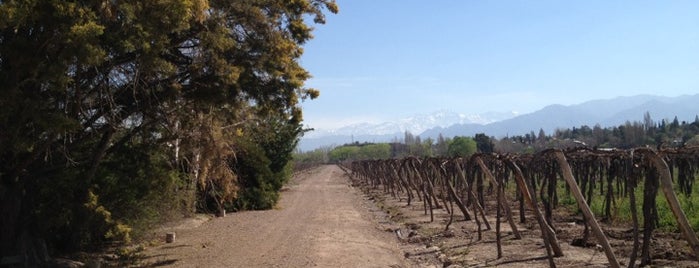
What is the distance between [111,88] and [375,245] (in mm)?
6252

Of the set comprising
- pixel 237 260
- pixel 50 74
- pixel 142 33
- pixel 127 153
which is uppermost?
pixel 142 33

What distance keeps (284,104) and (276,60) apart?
109 centimetres

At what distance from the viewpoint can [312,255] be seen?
1153 cm

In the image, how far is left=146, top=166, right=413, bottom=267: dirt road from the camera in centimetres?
1117

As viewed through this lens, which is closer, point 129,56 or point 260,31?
point 129,56

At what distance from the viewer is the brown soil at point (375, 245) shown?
32.9 feet

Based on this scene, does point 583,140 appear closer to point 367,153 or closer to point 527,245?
point 527,245

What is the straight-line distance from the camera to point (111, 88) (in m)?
10.1

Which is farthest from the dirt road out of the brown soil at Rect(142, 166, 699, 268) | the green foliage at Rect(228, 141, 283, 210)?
the green foliage at Rect(228, 141, 283, 210)

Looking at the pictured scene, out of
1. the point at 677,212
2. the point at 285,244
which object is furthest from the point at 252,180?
the point at 677,212

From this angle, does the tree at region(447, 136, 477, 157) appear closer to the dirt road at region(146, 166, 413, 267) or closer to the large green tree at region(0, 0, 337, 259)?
the dirt road at region(146, 166, 413, 267)

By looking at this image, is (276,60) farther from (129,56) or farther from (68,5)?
(68,5)

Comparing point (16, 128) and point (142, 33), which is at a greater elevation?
point (142, 33)

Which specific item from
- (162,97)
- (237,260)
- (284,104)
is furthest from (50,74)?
(237,260)
